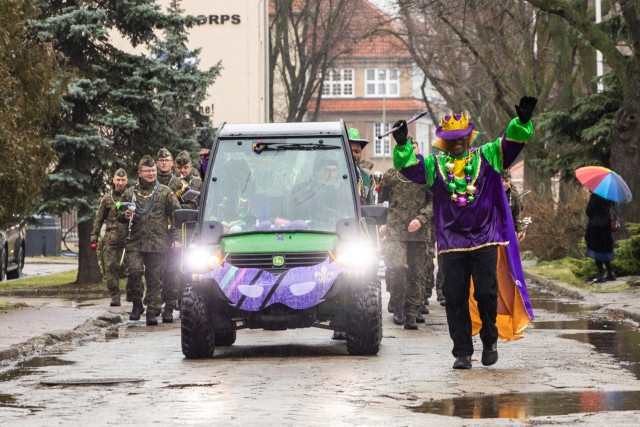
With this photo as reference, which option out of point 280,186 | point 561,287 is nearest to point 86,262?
point 561,287

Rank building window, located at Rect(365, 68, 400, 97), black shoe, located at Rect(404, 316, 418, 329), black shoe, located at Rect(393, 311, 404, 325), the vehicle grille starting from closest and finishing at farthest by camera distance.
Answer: the vehicle grille → black shoe, located at Rect(404, 316, 418, 329) → black shoe, located at Rect(393, 311, 404, 325) → building window, located at Rect(365, 68, 400, 97)

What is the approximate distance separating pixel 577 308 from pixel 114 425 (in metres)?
12.2

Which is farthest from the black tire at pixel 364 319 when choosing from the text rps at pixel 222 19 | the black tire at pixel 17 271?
the text rps at pixel 222 19

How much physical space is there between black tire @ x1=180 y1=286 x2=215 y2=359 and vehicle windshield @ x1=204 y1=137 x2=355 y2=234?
29.4 inches

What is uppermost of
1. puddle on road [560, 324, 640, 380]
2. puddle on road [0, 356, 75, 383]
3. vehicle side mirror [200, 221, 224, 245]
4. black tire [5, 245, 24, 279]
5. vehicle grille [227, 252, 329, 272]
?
vehicle side mirror [200, 221, 224, 245]

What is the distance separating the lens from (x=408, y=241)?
16.2 meters

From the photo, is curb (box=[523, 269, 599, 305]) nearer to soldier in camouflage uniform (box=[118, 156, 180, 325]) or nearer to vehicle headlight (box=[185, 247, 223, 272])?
soldier in camouflage uniform (box=[118, 156, 180, 325])

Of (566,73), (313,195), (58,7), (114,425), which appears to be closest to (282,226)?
(313,195)

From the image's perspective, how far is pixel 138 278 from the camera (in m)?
18.2

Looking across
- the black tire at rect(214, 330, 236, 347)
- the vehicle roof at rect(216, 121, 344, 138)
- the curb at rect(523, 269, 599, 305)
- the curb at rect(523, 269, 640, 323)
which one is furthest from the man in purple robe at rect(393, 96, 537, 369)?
the curb at rect(523, 269, 599, 305)

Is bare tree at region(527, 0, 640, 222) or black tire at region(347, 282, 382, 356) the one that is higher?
bare tree at region(527, 0, 640, 222)

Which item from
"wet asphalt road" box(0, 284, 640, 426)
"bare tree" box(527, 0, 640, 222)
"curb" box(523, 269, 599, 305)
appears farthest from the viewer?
"bare tree" box(527, 0, 640, 222)

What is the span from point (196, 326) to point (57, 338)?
3048 millimetres

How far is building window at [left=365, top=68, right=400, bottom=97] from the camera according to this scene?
354 feet
